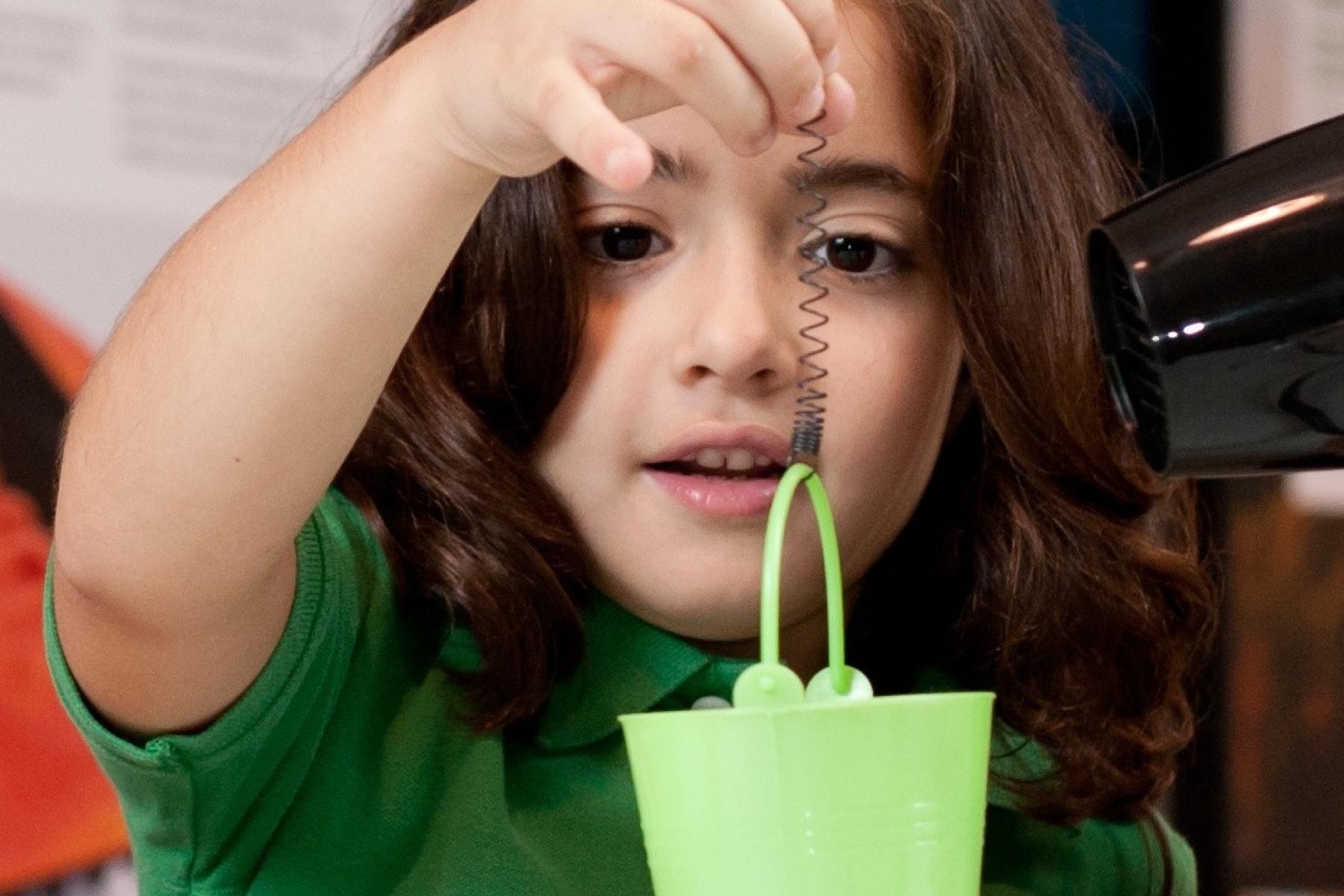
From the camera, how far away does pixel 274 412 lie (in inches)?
22.6

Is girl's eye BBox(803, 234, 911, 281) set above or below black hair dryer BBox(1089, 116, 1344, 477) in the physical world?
above

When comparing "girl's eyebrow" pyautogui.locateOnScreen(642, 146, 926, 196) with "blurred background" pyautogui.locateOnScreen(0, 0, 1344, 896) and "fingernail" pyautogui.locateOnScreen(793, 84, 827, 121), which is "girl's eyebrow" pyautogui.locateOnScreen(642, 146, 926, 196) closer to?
"fingernail" pyautogui.locateOnScreen(793, 84, 827, 121)

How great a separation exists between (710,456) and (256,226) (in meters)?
0.27

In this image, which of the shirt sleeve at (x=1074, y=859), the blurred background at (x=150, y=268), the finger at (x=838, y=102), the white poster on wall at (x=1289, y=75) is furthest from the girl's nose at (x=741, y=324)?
the white poster on wall at (x=1289, y=75)

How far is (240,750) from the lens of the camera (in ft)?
2.20

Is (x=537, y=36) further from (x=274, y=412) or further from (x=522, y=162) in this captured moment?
(x=274, y=412)

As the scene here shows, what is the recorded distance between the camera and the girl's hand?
19.9 inches

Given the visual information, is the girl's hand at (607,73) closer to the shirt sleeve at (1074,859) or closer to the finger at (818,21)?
the finger at (818,21)

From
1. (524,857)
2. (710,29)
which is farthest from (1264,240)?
(524,857)

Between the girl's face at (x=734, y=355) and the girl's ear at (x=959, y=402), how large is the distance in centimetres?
9

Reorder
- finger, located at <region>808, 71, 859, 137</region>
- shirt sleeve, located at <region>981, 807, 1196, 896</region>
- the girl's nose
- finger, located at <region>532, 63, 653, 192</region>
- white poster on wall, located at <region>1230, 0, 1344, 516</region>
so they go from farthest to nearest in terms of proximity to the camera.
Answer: white poster on wall, located at <region>1230, 0, 1344, 516</region> → shirt sleeve, located at <region>981, 807, 1196, 896</region> → the girl's nose → finger, located at <region>808, 71, 859, 137</region> → finger, located at <region>532, 63, 653, 192</region>

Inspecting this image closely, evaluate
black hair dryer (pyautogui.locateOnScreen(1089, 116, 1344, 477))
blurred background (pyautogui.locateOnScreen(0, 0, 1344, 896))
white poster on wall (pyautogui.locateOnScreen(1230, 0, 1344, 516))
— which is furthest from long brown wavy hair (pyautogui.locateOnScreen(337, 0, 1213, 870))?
white poster on wall (pyautogui.locateOnScreen(1230, 0, 1344, 516))

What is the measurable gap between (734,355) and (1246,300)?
26cm

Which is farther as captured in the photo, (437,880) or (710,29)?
(437,880)
